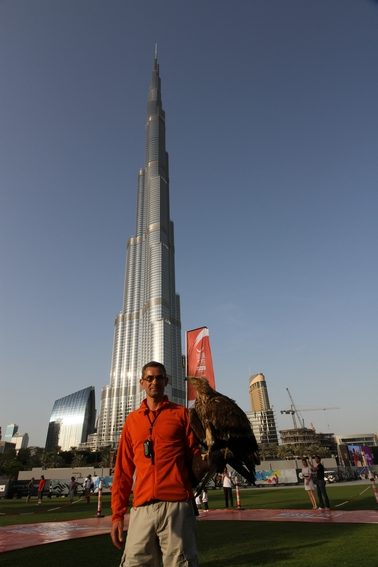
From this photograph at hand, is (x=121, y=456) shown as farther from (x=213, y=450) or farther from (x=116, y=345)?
(x=116, y=345)

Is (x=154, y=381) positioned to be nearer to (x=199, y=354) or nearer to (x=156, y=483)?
(x=156, y=483)

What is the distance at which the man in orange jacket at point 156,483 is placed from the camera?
291 cm

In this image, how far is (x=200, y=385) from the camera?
4.56 m

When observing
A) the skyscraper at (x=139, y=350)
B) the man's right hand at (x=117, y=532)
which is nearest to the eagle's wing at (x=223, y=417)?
the man's right hand at (x=117, y=532)

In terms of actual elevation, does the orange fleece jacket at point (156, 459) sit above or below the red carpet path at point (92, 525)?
above

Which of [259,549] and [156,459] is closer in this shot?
[156,459]

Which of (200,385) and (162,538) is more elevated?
(200,385)

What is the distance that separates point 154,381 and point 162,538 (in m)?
1.28

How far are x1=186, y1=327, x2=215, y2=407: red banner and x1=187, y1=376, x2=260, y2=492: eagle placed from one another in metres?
7.86

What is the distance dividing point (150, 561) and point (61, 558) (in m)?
6.13

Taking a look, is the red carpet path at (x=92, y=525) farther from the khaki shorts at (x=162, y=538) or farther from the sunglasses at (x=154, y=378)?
the sunglasses at (x=154, y=378)

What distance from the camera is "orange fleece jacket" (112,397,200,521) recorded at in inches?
121

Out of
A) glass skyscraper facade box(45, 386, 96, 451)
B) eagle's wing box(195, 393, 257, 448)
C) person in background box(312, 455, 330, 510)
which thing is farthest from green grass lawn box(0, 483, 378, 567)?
glass skyscraper facade box(45, 386, 96, 451)

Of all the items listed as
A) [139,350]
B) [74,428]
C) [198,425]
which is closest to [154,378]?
[198,425]
